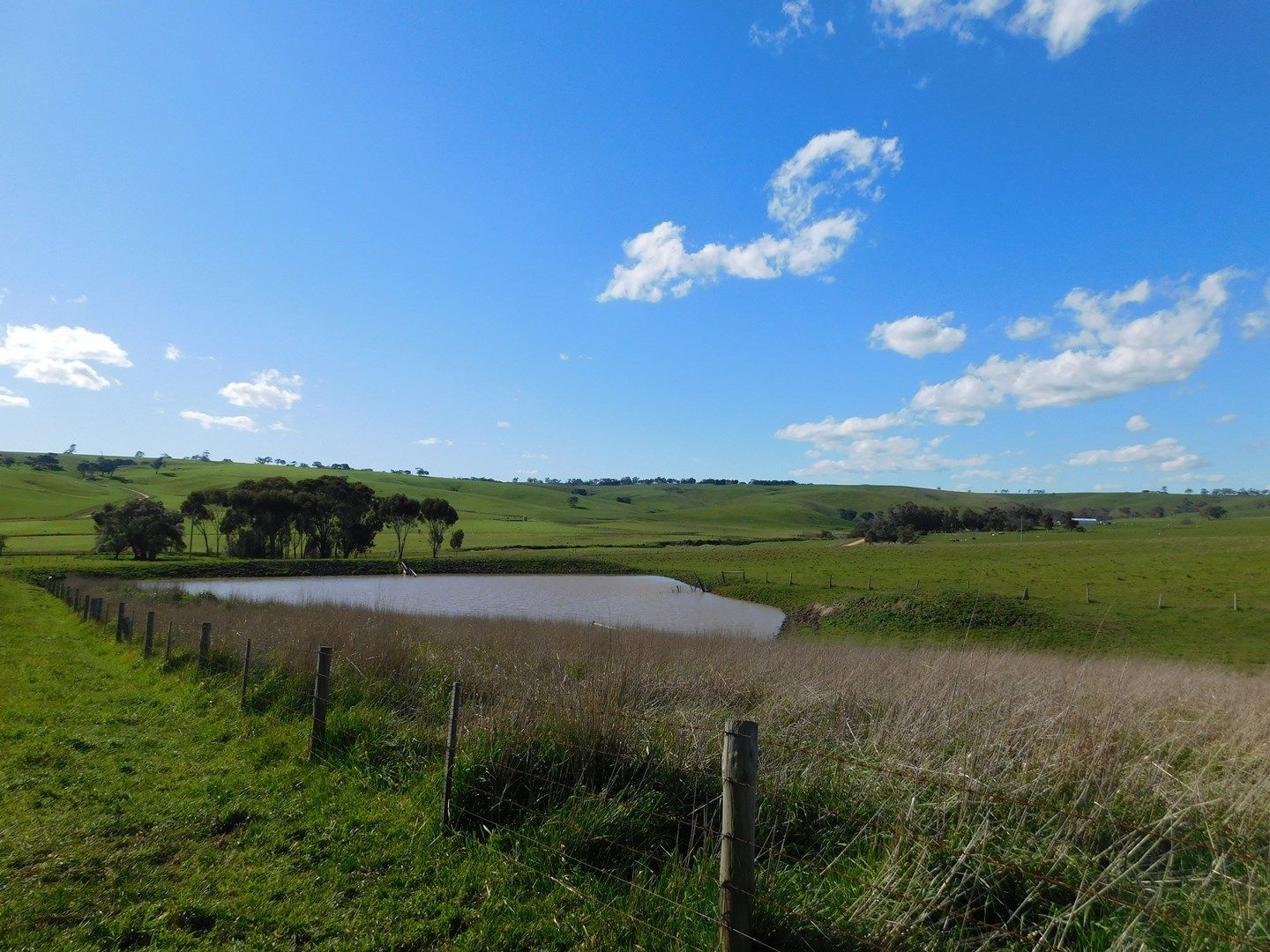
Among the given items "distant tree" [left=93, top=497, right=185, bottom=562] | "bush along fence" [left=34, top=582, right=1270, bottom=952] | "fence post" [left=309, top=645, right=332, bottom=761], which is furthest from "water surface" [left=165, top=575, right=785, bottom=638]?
"bush along fence" [left=34, top=582, right=1270, bottom=952]

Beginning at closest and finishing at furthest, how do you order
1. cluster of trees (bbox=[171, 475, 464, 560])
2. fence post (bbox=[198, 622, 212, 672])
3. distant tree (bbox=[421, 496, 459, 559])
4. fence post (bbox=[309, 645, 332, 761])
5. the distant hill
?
fence post (bbox=[309, 645, 332, 761])
fence post (bbox=[198, 622, 212, 672])
cluster of trees (bbox=[171, 475, 464, 560])
distant tree (bbox=[421, 496, 459, 559])
the distant hill

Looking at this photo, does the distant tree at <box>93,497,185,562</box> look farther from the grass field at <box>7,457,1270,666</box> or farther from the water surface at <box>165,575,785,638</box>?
the water surface at <box>165,575,785,638</box>

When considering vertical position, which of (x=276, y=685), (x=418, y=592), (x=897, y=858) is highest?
(x=897, y=858)

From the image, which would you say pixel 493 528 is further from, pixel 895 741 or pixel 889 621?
pixel 895 741

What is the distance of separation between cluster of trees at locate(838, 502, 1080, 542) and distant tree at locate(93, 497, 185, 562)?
256 feet

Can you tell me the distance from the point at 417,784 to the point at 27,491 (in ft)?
511

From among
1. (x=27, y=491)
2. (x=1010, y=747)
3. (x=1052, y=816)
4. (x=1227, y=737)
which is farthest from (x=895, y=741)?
(x=27, y=491)

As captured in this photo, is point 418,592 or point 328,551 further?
point 328,551

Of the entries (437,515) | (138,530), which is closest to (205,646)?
(138,530)

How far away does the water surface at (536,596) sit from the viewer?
3716 centimetres

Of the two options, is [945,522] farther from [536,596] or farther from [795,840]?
[795,840]

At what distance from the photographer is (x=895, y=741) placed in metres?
6.45

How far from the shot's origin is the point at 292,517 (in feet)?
249

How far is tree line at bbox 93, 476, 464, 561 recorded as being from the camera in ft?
236
